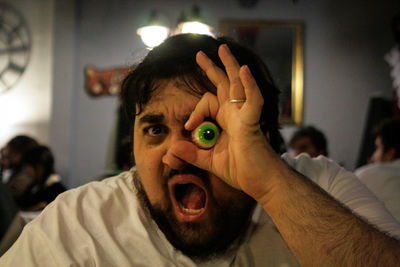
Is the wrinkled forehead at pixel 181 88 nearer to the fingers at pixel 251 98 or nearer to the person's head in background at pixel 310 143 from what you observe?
the fingers at pixel 251 98

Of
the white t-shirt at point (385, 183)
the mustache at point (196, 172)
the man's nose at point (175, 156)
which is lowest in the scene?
the white t-shirt at point (385, 183)

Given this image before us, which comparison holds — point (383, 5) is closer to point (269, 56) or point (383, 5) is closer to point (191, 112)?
point (269, 56)

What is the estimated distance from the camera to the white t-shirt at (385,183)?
1.60 m

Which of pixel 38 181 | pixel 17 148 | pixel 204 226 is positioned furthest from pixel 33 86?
pixel 204 226

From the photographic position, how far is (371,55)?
4.16 metres

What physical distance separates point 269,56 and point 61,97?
2.36 meters

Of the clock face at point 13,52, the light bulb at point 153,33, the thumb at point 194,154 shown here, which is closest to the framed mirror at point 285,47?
the light bulb at point 153,33

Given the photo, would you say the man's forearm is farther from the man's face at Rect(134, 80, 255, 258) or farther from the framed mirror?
the framed mirror

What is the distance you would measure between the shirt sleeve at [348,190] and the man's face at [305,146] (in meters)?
1.60

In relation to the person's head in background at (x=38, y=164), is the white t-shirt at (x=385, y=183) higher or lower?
higher

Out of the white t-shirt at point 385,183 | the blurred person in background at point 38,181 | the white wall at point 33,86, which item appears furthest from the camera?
the white wall at point 33,86

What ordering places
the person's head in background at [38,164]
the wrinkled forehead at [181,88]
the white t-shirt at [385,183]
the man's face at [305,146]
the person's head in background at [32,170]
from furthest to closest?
the man's face at [305,146], the person's head in background at [38,164], the person's head in background at [32,170], the white t-shirt at [385,183], the wrinkled forehead at [181,88]

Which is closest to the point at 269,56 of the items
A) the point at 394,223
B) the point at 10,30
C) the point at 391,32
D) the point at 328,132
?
the point at 328,132

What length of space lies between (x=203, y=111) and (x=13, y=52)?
4.19 m
